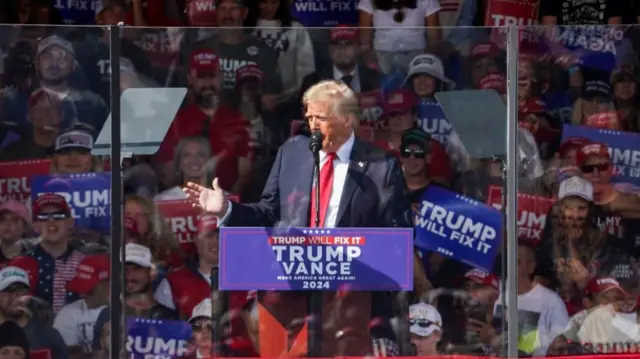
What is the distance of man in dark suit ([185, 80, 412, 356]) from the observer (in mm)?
8039

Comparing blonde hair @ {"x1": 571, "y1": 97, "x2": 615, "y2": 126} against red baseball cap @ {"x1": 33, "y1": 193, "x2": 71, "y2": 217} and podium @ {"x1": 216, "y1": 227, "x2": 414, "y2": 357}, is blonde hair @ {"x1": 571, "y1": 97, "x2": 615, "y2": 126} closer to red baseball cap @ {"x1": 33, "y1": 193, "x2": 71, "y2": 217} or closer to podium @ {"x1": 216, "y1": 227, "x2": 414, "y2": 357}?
podium @ {"x1": 216, "y1": 227, "x2": 414, "y2": 357}

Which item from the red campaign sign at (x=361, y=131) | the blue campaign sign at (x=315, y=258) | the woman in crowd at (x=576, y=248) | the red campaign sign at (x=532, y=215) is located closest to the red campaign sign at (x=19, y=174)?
the blue campaign sign at (x=315, y=258)

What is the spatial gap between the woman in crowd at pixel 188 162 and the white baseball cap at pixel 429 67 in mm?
1157

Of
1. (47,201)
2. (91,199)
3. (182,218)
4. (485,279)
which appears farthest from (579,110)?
(47,201)

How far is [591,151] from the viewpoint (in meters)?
8.13

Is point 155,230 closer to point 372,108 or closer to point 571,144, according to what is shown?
point 372,108

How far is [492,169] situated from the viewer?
26.7ft

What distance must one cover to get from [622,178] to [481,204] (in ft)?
2.57

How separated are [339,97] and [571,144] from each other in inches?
50.8

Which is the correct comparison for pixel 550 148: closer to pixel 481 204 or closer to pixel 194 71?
pixel 481 204

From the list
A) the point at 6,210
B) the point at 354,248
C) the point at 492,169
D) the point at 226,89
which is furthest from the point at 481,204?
the point at 6,210

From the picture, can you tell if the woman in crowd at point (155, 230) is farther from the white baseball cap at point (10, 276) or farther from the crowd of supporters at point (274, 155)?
the white baseball cap at point (10, 276)

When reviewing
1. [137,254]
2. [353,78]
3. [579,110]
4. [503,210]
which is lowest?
[137,254]

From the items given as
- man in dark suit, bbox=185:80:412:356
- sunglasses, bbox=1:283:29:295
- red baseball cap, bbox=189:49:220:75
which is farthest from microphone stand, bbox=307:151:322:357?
sunglasses, bbox=1:283:29:295
